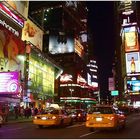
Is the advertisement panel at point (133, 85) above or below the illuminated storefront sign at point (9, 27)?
below

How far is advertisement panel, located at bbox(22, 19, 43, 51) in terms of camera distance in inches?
2527

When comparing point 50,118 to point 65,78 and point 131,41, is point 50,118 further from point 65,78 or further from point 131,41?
point 131,41

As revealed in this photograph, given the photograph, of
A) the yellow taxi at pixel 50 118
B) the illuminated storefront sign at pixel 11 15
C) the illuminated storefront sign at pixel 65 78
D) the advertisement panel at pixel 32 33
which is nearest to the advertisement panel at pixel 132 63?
the illuminated storefront sign at pixel 65 78

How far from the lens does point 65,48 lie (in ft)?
411

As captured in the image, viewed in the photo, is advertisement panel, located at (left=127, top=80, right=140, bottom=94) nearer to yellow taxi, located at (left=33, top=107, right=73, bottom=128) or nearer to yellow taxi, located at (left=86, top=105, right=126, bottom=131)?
yellow taxi, located at (left=33, top=107, right=73, bottom=128)

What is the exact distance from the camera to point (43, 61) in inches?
2539

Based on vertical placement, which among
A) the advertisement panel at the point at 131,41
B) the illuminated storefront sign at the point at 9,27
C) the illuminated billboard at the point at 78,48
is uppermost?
the advertisement panel at the point at 131,41

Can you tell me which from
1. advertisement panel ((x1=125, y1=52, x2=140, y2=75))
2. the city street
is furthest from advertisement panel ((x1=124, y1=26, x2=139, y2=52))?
the city street

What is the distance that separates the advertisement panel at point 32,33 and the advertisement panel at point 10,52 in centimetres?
1157

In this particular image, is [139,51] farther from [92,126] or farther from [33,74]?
[92,126]

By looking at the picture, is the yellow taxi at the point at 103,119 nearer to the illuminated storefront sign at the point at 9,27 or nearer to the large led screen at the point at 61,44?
the illuminated storefront sign at the point at 9,27

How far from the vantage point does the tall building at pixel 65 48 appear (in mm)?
121438

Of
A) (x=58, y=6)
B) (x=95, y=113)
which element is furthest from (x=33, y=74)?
(x=58, y=6)

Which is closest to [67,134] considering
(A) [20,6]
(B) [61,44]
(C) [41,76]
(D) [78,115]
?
(D) [78,115]
